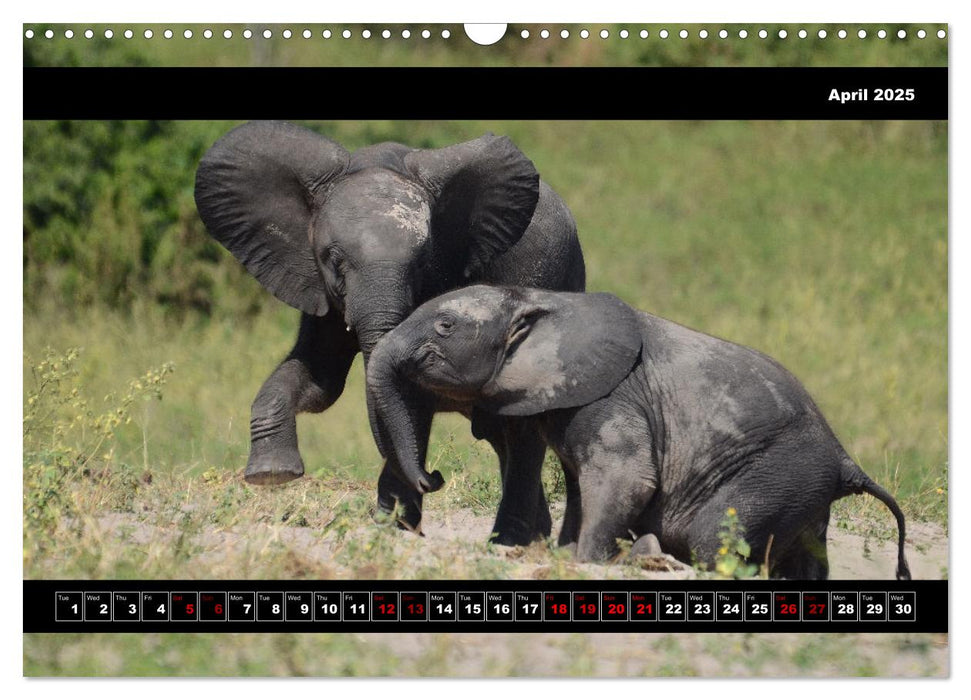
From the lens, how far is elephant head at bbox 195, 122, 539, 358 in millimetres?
7492

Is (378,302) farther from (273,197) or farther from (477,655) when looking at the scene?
(477,655)

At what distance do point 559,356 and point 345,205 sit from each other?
1.11 m

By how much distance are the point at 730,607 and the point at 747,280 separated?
7.13 m

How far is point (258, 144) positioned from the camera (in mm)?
7996

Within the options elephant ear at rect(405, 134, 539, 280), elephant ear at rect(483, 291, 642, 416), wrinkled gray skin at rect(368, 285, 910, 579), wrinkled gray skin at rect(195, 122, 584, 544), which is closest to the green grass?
wrinkled gray skin at rect(368, 285, 910, 579)

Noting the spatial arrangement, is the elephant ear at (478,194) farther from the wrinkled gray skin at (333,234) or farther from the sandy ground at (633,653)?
the sandy ground at (633,653)

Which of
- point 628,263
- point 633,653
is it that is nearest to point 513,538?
point 633,653

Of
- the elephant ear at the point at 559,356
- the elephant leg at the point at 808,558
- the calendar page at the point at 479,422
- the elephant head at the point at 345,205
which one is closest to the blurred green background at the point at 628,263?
the calendar page at the point at 479,422

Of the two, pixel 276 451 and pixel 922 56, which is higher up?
pixel 922 56

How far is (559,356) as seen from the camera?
284 inches

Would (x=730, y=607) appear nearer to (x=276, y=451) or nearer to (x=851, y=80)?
(x=851, y=80)

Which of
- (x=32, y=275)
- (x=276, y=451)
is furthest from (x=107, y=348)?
(x=276, y=451)

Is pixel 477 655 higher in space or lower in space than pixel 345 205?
lower

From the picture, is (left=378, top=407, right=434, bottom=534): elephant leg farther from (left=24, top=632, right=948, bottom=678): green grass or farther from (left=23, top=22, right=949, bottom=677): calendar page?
(left=24, top=632, right=948, bottom=678): green grass
